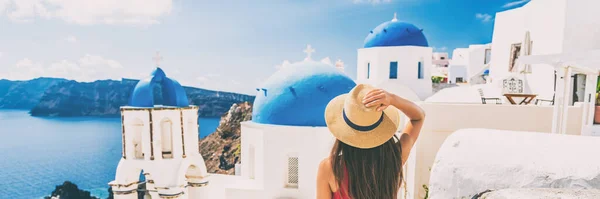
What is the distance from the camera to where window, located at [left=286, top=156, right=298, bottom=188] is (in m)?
7.34

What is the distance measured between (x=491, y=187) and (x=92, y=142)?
61037 mm

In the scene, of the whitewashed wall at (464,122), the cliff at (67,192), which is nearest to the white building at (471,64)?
the whitewashed wall at (464,122)

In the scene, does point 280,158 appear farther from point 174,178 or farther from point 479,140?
point 479,140

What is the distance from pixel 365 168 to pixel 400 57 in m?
12.3

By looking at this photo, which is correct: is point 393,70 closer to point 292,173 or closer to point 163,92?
point 292,173

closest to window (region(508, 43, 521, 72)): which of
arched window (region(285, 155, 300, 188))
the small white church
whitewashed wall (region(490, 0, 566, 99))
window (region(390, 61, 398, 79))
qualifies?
whitewashed wall (region(490, 0, 566, 99))

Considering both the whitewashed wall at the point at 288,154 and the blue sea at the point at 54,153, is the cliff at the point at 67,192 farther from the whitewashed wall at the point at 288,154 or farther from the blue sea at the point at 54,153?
the whitewashed wall at the point at 288,154

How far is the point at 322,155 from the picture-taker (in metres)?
7.27

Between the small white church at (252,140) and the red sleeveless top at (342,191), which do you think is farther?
the small white church at (252,140)

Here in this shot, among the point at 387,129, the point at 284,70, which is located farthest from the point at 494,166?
the point at 284,70

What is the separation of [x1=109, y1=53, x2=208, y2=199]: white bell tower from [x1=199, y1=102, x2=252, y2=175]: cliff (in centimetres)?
2141

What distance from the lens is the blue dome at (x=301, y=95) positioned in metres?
7.32

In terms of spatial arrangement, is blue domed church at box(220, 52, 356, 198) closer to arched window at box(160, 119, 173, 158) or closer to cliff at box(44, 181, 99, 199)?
arched window at box(160, 119, 173, 158)

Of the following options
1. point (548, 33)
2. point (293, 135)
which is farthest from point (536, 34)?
point (293, 135)
